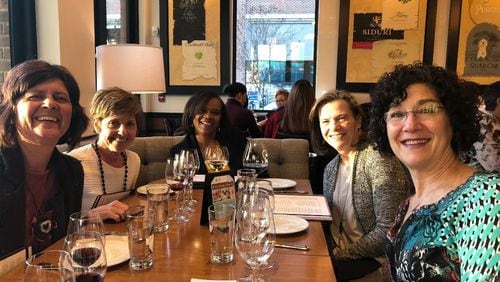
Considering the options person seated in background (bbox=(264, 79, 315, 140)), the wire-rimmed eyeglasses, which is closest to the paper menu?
the wire-rimmed eyeglasses

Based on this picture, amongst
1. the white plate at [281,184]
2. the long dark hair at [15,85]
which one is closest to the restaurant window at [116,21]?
the long dark hair at [15,85]

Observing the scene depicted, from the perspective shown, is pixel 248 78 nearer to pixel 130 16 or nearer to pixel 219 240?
pixel 130 16

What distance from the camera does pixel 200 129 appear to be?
2.82 meters

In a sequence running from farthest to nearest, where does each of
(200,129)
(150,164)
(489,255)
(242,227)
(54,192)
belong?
(150,164) → (200,129) → (54,192) → (242,227) → (489,255)

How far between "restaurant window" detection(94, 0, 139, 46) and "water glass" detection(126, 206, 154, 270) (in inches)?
123

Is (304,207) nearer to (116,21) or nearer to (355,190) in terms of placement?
→ (355,190)

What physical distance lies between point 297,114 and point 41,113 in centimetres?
248

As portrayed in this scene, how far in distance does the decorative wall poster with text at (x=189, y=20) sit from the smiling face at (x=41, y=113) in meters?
3.73

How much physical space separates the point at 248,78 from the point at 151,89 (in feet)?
8.01

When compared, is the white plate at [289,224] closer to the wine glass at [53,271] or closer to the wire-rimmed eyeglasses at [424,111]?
the wire-rimmed eyeglasses at [424,111]

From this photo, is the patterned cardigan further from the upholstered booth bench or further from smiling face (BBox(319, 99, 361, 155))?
the upholstered booth bench

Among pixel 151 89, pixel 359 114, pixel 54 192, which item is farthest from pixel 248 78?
pixel 54 192

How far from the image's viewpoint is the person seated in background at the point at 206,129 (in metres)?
2.79

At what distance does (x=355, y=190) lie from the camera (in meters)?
1.95
